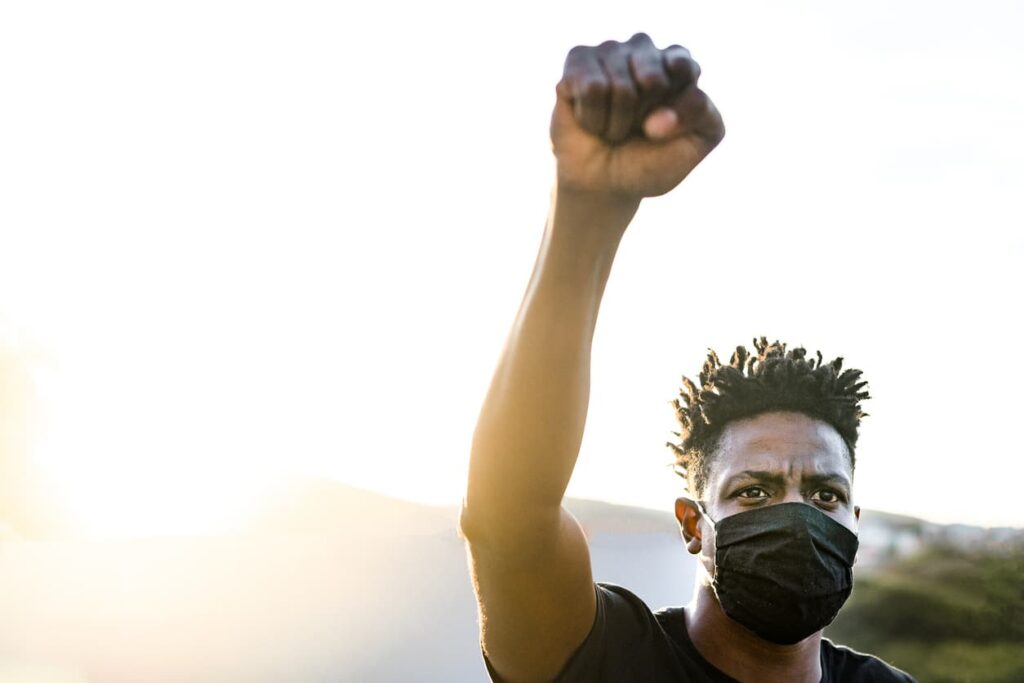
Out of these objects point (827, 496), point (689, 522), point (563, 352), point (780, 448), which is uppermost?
point (563, 352)

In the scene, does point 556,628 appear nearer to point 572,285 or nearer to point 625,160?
point 572,285

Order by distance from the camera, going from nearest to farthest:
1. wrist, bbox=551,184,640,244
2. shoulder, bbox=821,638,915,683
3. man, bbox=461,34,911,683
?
man, bbox=461,34,911,683 → wrist, bbox=551,184,640,244 → shoulder, bbox=821,638,915,683

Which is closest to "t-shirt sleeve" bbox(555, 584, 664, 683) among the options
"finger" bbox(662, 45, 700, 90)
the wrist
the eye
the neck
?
the neck

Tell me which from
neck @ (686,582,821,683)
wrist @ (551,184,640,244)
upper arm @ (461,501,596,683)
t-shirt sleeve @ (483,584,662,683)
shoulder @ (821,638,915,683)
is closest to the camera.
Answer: wrist @ (551,184,640,244)

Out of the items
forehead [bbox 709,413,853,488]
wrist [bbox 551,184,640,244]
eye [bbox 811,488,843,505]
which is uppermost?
wrist [bbox 551,184,640,244]

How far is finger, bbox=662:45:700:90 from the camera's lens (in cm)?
192

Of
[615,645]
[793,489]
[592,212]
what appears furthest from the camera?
[793,489]

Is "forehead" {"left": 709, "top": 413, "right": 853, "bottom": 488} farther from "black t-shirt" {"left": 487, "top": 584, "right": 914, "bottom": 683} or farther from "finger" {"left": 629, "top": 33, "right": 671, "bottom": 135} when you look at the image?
"finger" {"left": 629, "top": 33, "right": 671, "bottom": 135}

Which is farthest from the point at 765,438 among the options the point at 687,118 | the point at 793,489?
the point at 687,118

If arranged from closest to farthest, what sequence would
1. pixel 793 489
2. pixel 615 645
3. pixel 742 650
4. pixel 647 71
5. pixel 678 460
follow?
pixel 647 71 < pixel 615 645 < pixel 742 650 < pixel 793 489 < pixel 678 460

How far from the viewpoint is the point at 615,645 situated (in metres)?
3.08

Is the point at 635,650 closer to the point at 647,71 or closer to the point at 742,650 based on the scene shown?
the point at 742,650

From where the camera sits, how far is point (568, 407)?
7.82 feet

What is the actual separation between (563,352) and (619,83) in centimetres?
63
